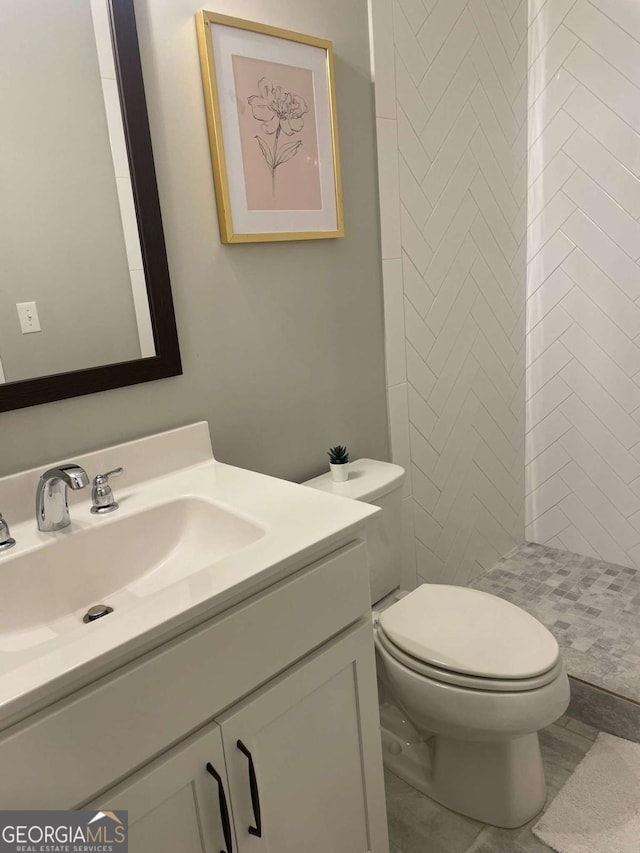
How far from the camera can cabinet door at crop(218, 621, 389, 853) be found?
3.06 feet

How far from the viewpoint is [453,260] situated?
2.01 m

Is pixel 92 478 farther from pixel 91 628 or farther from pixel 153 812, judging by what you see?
pixel 153 812

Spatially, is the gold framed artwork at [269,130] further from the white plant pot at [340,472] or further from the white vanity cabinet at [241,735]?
the white vanity cabinet at [241,735]

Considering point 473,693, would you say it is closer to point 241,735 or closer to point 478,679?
point 478,679

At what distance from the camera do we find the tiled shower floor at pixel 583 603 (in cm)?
177

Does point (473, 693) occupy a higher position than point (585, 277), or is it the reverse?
point (585, 277)

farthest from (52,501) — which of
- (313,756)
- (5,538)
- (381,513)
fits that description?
(381,513)

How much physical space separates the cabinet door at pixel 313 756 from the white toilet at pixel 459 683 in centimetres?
22

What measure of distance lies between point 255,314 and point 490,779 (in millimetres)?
1206

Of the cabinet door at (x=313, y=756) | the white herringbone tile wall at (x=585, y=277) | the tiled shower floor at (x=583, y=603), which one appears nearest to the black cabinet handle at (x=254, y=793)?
the cabinet door at (x=313, y=756)

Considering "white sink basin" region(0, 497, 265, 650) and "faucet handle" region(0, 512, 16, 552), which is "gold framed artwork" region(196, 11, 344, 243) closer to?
"white sink basin" region(0, 497, 265, 650)

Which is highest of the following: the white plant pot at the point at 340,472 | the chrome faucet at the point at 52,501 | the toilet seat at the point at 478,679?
the chrome faucet at the point at 52,501

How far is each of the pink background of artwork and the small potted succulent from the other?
615mm

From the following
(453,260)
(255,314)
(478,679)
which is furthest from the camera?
(453,260)
